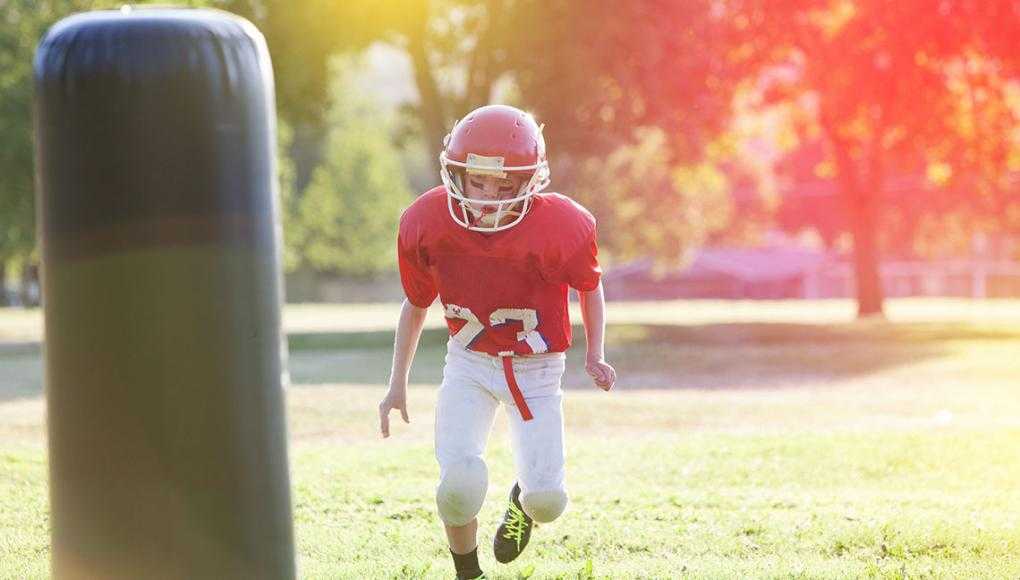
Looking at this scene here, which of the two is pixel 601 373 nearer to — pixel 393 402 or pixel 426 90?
pixel 393 402

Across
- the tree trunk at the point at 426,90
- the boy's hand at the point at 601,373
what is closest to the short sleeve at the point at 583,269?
the boy's hand at the point at 601,373

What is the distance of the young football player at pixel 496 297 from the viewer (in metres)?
5.32

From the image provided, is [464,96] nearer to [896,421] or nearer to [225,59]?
[896,421]

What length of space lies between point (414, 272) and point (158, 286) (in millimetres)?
2091

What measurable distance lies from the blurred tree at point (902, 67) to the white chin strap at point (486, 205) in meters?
22.1

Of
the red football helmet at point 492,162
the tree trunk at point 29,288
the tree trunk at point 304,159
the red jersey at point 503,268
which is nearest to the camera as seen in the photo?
the red football helmet at point 492,162

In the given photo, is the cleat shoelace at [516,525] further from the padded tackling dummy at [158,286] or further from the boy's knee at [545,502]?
the padded tackling dummy at [158,286]

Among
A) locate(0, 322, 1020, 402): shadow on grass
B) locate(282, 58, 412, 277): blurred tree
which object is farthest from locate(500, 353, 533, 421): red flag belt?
locate(282, 58, 412, 277): blurred tree

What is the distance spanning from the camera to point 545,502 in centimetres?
545

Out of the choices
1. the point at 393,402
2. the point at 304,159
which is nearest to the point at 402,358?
the point at 393,402

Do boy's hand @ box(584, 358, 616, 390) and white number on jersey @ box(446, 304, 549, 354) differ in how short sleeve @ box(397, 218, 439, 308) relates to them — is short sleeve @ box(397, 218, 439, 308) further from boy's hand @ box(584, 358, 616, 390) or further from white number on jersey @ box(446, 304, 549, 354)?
boy's hand @ box(584, 358, 616, 390)

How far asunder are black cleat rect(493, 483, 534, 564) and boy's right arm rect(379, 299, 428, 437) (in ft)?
2.14

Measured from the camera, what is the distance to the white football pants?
5.44m

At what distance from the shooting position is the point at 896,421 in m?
13.8
